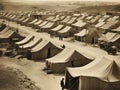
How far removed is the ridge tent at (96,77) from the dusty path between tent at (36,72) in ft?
5.17

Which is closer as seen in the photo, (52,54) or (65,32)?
(52,54)

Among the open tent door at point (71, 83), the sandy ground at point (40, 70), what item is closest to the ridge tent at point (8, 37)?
the sandy ground at point (40, 70)

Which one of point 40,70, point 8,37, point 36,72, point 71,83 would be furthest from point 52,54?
point 8,37

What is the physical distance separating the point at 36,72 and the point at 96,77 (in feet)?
31.3

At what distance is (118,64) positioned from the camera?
84.1ft

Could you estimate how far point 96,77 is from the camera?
79.7 feet

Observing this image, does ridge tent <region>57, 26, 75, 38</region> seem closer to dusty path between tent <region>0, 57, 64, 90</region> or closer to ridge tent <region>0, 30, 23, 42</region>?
ridge tent <region>0, 30, 23, 42</region>

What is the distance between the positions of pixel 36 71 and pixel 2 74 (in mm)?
3519

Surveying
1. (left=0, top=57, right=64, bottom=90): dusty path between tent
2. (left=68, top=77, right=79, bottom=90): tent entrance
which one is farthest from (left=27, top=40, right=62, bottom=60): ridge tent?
(left=68, top=77, right=79, bottom=90): tent entrance

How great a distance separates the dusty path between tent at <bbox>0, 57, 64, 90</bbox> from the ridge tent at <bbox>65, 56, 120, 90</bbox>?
1577 mm

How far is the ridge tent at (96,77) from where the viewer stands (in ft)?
79.5

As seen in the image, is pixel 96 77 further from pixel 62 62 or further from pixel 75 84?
pixel 62 62

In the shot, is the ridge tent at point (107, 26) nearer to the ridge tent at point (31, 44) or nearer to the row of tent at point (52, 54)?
the row of tent at point (52, 54)

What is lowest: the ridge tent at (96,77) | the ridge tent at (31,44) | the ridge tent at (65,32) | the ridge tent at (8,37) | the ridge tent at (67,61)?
the ridge tent at (65,32)
